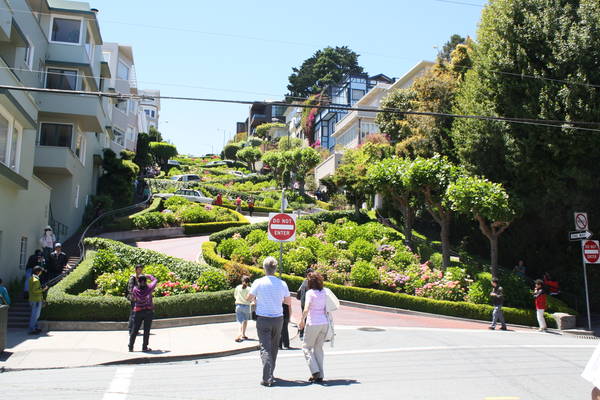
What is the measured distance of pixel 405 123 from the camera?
33.3 meters

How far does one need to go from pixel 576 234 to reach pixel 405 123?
1527cm

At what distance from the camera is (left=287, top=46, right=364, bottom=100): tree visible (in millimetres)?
106625

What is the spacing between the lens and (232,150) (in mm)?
113250

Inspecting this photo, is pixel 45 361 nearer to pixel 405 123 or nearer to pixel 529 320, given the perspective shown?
pixel 529 320

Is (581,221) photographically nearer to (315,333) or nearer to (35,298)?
(315,333)

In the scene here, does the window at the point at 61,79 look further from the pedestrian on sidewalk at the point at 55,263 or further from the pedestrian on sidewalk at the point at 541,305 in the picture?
the pedestrian on sidewalk at the point at 541,305

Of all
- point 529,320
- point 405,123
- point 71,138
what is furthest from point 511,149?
point 71,138

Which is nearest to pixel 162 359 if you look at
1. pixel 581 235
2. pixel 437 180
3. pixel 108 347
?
pixel 108 347

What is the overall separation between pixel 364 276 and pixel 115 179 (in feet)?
71.6

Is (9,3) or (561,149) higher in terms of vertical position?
(9,3)

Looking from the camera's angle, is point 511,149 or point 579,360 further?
point 511,149

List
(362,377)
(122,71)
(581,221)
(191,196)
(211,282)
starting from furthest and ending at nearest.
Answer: (122,71) < (191,196) < (581,221) < (211,282) < (362,377)

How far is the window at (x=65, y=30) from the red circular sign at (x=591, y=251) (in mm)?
24836

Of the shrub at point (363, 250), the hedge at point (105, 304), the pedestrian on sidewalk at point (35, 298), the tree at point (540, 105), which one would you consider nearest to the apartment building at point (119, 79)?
the shrub at point (363, 250)
